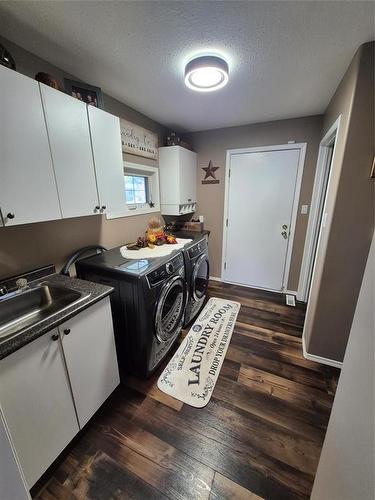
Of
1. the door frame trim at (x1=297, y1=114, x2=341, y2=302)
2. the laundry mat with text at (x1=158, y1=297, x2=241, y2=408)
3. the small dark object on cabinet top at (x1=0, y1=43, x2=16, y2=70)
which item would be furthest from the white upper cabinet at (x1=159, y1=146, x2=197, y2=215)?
the small dark object on cabinet top at (x1=0, y1=43, x2=16, y2=70)

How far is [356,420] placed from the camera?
22.5 inches

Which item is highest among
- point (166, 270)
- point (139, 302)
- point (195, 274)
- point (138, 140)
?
point (138, 140)

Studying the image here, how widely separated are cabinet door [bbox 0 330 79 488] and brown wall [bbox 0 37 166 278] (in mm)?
664

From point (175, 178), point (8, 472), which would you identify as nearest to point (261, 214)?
point (175, 178)

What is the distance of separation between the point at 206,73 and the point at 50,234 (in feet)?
5.30

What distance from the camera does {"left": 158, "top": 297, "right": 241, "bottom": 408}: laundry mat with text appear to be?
1.55 meters

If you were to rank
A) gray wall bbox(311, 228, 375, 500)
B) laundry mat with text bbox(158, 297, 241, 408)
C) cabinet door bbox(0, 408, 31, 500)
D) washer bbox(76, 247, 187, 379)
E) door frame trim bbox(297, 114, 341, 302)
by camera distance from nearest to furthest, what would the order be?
gray wall bbox(311, 228, 375, 500)
cabinet door bbox(0, 408, 31, 500)
washer bbox(76, 247, 187, 379)
laundry mat with text bbox(158, 297, 241, 408)
door frame trim bbox(297, 114, 341, 302)

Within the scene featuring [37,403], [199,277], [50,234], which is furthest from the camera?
[199,277]

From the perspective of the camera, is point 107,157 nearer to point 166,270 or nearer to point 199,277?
point 166,270

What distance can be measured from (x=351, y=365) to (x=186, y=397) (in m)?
1.24

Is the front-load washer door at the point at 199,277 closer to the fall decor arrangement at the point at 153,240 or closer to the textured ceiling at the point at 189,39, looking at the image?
the fall decor arrangement at the point at 153,240

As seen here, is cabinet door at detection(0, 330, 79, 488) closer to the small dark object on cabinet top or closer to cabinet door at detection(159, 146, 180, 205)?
the small dark object on cabinet top

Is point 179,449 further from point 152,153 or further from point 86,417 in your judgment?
point 152,153

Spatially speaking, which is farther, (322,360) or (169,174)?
(169,174)
